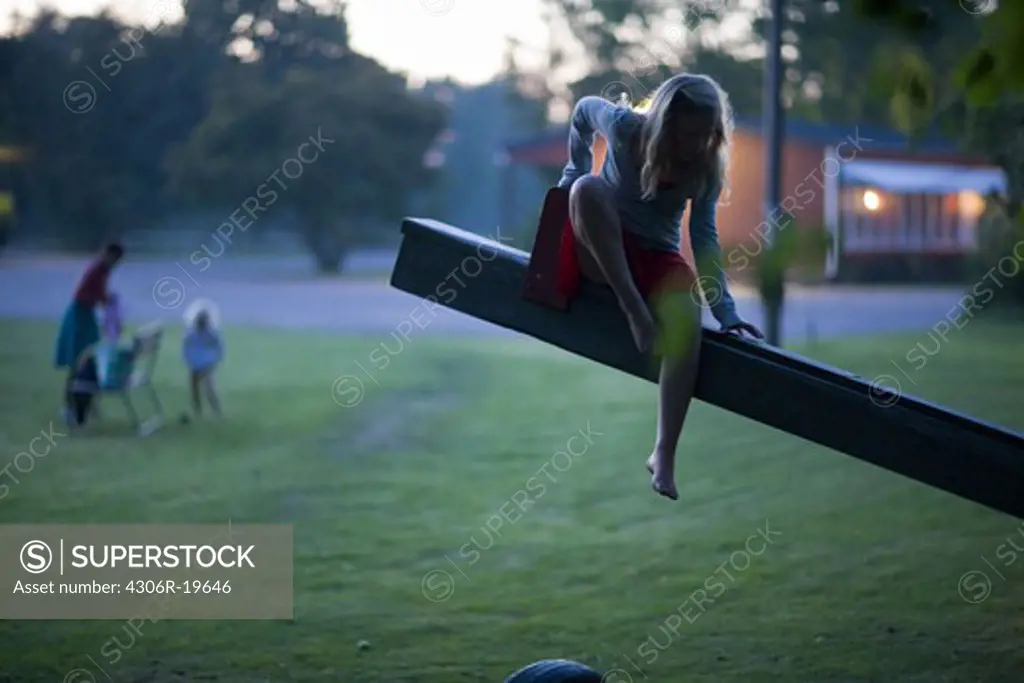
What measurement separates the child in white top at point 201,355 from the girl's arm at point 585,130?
24.5 feet

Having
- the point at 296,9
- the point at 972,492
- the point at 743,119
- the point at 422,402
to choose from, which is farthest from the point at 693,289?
A: the point at 743,119

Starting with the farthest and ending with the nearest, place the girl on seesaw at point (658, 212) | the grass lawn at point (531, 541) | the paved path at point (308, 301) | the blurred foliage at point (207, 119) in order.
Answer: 1. the blurred foliage at point (207, 119)
2. the paved path at point (308, 301)
3. the grass lawn at point (531, 541)
4. the girl on seesaw at point (658, 212)

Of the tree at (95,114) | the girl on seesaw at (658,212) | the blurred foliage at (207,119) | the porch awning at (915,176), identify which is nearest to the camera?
the girl on seesaw at (658,212)

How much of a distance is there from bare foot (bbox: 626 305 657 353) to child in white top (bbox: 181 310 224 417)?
305 inches

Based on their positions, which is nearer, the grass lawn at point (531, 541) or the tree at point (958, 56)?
the tree at point (958, 56)

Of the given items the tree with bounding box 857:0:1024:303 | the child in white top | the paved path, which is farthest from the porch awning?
the tree with bounding box 857:0:1024:303

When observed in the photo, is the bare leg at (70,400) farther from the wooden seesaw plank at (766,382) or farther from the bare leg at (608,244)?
the bare leg at (608,244)

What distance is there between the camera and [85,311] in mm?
10016

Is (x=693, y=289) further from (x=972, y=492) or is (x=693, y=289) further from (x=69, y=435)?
(x=69, y=435)

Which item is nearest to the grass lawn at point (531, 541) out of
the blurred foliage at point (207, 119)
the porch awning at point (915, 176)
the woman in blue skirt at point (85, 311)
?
the woman in blue skirt at point (85, 311)

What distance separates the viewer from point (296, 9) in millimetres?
22906

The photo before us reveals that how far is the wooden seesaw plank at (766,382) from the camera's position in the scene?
2826 millimetres

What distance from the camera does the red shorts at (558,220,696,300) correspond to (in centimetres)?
308

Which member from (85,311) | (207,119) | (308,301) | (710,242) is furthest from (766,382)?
(207,119)
